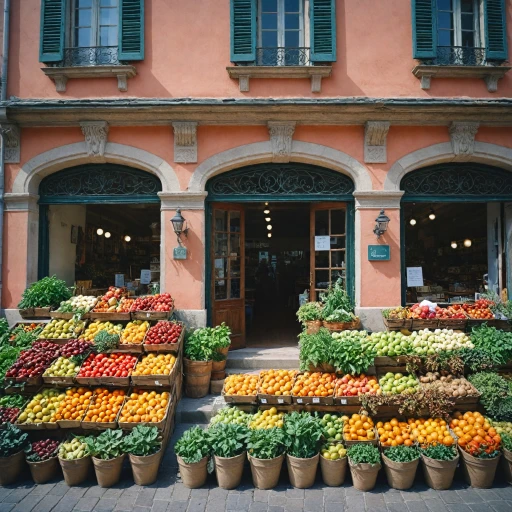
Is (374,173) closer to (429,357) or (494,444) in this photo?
(429,357)

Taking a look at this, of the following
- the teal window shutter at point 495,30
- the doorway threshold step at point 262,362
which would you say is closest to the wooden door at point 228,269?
the doorway threshold step at point 262,362

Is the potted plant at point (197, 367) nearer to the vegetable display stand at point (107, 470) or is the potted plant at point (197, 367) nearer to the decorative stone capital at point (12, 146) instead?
the vegetable display stand at point (107, 470)

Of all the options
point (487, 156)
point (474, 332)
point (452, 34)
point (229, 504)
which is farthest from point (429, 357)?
point (452, 34)

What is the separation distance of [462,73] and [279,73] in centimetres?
384

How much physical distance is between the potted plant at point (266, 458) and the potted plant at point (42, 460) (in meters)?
2.67

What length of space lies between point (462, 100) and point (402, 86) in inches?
47.9

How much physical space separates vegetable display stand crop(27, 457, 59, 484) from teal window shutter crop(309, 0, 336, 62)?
835cm

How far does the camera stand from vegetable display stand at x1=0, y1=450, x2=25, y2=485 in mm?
4852

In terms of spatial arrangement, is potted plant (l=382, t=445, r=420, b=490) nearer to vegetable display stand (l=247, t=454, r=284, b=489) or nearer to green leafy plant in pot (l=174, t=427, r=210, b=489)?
vegetable display stand (l=247, t=454, r=284, b=489)

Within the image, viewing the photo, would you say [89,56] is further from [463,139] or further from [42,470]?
[463,139]

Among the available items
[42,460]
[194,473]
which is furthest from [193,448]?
[42,460]

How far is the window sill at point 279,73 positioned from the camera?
759 centimetres

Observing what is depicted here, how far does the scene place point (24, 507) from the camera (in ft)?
14.5

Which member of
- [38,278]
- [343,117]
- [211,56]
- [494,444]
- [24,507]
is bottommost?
[24,507]
